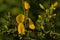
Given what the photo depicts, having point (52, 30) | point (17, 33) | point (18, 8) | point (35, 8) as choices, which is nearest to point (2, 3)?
point (18, 8)

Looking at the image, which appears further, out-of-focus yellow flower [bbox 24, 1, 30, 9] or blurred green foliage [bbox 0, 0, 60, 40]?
out-of-focus yellow flower [bbox 24, 1, 30, 9]

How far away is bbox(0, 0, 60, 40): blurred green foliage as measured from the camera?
113 cm

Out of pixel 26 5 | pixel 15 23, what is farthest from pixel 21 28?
pixel 26 5

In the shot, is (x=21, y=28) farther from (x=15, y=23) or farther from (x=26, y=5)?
(x=26, y=5)

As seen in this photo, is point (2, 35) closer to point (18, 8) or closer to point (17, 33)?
point (17, 33)

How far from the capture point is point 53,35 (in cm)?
111

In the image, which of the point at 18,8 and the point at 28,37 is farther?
the point at 18,8

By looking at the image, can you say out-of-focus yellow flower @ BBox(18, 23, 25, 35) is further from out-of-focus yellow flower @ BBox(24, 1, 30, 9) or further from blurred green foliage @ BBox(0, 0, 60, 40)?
out-of-focus yellow flower @ BBox(24, 1, 30, 9)

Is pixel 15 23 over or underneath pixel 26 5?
underneath

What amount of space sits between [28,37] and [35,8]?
25cm

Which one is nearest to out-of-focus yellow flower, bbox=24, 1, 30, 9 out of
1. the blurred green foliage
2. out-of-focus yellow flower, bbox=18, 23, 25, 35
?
the blurred green foliage

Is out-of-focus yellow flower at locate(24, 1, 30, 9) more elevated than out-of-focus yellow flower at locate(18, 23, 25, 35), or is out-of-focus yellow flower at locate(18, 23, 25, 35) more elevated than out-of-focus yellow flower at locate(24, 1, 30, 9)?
out-of-focus yellow flower at locate(24, 1, 30, 9)

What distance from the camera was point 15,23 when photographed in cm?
119

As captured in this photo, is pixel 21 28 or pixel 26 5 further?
pixel 26 5
